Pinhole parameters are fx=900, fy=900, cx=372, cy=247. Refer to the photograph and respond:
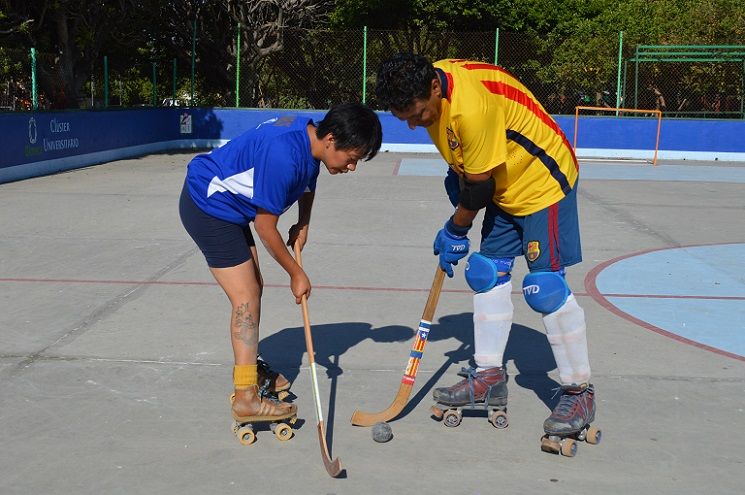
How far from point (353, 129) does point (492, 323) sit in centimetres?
122

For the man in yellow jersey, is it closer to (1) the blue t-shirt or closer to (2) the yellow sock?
(1) the blue t-shirt

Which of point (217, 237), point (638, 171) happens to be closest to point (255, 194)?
point (217, 237)

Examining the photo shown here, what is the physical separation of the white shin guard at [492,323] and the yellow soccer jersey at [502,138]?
17.3 inches

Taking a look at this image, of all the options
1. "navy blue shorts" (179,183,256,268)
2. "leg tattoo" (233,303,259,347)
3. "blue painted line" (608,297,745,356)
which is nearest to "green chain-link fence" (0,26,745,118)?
"blue painted line" (608,297,745,356)

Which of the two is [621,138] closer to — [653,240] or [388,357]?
[653,240]

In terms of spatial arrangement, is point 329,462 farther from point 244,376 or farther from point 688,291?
point 688,291

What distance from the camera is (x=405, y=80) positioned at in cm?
363

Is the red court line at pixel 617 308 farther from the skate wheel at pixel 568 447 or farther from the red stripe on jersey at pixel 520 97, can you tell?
the red stripe on jersey at pixel 520 97

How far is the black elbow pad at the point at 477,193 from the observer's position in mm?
3840

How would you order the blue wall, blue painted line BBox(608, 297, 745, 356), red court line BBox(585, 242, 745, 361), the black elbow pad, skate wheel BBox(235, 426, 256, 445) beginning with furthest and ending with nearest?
the blue wall
blue painted line BBox(608, 297, 745, 356)
red court line BBox(585, 242, 745, 361)
skate wheel BBox(235, 426, 256, 445)
the black elbow pad

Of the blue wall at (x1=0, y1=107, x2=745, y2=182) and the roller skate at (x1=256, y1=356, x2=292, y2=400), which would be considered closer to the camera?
the roller skate at (x1=256, y1=356, x2=292, y2=400)

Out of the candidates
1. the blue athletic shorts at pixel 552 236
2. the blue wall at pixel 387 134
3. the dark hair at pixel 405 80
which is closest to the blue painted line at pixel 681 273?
the blue athletic shorts at pixel 552 236

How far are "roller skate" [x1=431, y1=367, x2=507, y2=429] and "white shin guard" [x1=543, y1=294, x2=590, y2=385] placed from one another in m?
0.33

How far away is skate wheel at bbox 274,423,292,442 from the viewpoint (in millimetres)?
4043
